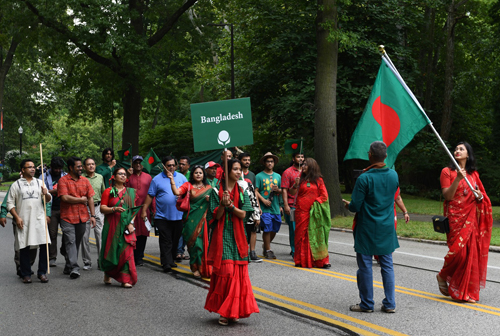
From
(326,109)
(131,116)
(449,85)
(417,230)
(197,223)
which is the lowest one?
(417,230)

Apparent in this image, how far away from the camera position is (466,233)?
681cm

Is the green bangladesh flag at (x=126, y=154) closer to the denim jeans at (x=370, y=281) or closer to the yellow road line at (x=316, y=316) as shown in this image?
the yellow road line at (x=316, y=316)

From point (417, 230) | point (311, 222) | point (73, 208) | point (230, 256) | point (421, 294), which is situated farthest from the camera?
point (417, 230)

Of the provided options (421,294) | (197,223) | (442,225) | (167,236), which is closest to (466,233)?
(442,225)

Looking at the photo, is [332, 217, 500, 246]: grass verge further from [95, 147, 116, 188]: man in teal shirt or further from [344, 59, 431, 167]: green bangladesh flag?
[95, 147, 116, 188]: man in teal shirt

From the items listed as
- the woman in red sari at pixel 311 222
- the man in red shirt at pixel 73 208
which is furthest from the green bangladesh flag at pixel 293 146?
the man in red shirt at pixel 73 208

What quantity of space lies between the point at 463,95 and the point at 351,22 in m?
10.3

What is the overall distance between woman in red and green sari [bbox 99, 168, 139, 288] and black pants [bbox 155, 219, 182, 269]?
3.43 feet

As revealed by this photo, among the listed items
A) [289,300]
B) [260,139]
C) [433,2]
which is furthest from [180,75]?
[289,300]

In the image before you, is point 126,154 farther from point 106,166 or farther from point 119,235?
point 119,235

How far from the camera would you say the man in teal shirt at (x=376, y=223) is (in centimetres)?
637

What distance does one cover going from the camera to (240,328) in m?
5.88

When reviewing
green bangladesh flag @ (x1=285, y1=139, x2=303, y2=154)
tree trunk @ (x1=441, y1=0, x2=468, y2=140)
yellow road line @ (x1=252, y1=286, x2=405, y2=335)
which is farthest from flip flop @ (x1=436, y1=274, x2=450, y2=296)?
tree trunk @ (x1=441, y1=0, x2=468, y2=140)

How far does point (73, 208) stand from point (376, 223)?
5180 millimetres
